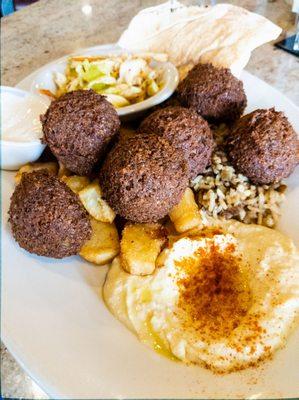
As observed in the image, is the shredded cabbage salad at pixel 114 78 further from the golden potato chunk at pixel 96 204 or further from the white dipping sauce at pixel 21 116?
the golden potato chunk at pixel 96 204

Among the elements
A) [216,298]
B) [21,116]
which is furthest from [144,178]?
[21,116]

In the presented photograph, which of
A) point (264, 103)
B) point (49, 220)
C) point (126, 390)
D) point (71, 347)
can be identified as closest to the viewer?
point (126, 390)

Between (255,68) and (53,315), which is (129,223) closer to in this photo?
(53,315)

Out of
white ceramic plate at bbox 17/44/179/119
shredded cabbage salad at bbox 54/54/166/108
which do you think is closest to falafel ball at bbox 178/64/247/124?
white ceramic plate at bbox 17/44/179/119

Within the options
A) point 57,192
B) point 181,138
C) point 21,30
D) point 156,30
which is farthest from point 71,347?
point 21,30

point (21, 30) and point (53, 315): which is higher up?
point (21, 30)

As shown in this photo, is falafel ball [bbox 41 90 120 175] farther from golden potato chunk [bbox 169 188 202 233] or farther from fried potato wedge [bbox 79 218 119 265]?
golden potato chunk [bbox 169 188 202 233]

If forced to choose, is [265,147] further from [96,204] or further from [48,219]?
[48,219]
